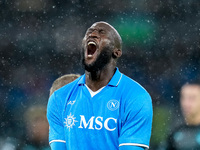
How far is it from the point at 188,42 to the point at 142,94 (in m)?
8.01

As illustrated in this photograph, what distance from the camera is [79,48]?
987cm

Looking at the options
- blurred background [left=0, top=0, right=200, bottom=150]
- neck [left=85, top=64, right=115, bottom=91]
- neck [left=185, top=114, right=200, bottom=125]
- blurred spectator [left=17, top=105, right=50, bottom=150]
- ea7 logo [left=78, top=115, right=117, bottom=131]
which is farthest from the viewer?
blurred background [left=0, top=0, right=200, bottom=150]

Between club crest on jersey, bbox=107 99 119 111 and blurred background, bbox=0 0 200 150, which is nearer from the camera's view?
club crest on jersey, bbox=107 99 119 111

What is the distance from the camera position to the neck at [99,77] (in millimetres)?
2619

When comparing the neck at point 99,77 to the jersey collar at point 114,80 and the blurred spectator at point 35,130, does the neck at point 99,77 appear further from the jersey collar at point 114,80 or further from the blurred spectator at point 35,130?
the blurred spectator at point 35,130

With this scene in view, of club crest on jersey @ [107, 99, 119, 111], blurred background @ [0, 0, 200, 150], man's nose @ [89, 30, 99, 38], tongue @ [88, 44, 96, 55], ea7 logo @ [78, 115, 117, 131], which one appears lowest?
ea7 logo @ [78, 115, 117, 131]

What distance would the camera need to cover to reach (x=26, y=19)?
34.6 ft

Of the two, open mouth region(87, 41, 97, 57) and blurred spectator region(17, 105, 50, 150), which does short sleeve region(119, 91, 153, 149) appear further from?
blurred spectator region(17, 105, 50, 150)

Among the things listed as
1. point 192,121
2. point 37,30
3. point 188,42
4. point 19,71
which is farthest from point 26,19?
point 192,121

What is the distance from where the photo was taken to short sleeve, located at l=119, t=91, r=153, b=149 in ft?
8.23

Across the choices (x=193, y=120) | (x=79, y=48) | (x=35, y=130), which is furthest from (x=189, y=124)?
(x=79, y=48)

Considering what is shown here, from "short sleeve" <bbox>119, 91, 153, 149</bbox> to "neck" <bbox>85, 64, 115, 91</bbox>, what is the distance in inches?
8.2

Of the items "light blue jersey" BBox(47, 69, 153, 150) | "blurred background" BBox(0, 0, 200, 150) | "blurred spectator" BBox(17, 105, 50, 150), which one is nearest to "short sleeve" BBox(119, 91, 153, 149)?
"light blue jersey" BBox(47, 69, 153, 150)

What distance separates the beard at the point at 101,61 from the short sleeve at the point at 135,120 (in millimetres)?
256
